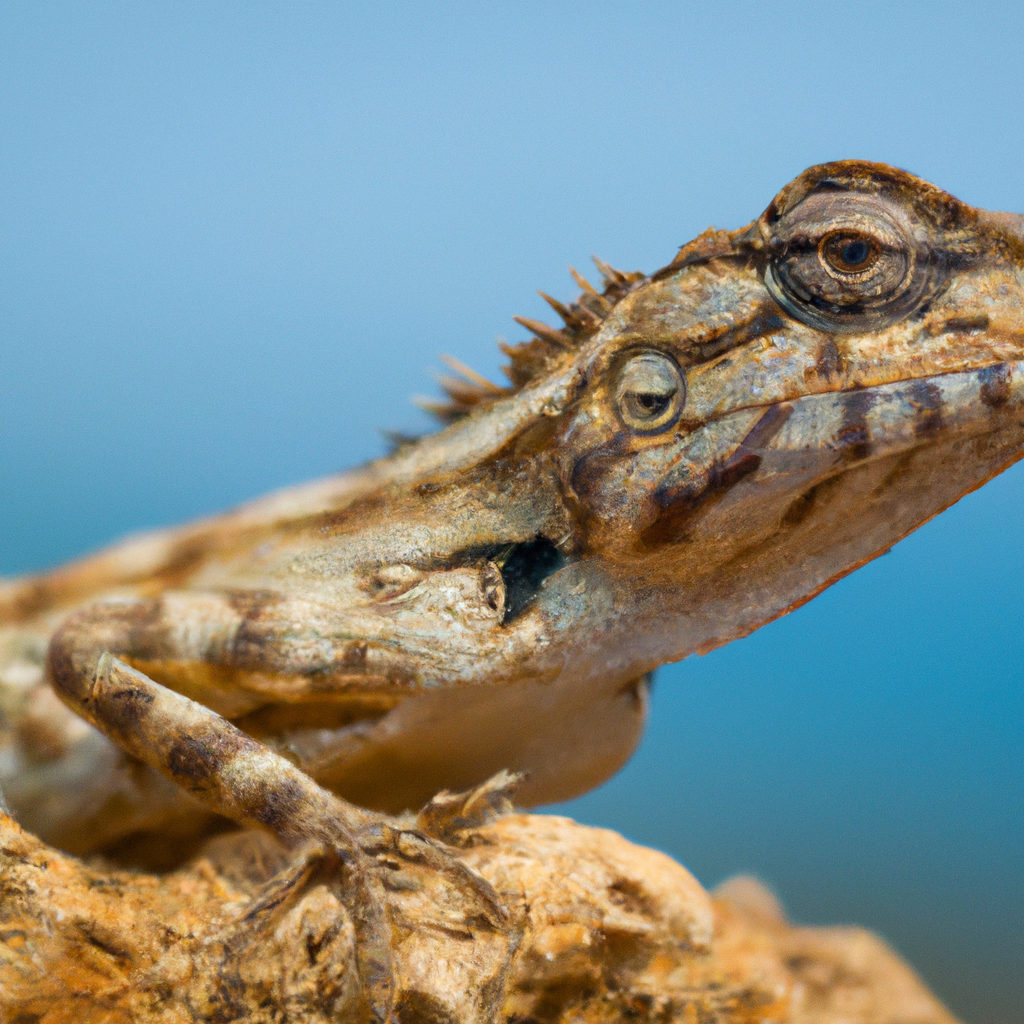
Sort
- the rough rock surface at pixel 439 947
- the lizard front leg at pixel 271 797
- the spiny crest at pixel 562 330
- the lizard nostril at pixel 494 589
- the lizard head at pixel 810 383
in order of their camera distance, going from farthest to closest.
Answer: the spiny crest at pixel 562 330
the lizard nostril at pixel 494 589
the lizard head at pixel 810 383
the rough rock surface at pixel 439 947
the lizard front leg at pixel 271 797

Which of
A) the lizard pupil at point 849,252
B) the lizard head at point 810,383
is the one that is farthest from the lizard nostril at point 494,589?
the lizard pupil at point 849,252

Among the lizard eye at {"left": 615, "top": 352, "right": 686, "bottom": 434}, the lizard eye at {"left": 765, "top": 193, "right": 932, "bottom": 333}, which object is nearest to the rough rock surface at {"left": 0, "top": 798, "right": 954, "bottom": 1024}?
the lizard eye at {"left": 615, "top": 352, "right": 686, "bottom": 434}

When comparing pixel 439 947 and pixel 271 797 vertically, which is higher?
pixel 271 797

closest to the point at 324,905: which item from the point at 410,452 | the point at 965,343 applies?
the point at 410,452

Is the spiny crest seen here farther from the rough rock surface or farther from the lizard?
the rough rock surface

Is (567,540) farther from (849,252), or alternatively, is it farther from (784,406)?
(849,252)

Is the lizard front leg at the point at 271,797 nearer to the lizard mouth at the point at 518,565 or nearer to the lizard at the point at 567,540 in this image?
the lizard at the point at 567,540

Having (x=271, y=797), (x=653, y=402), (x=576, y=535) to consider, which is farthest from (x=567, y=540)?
(x=271, y=797)
